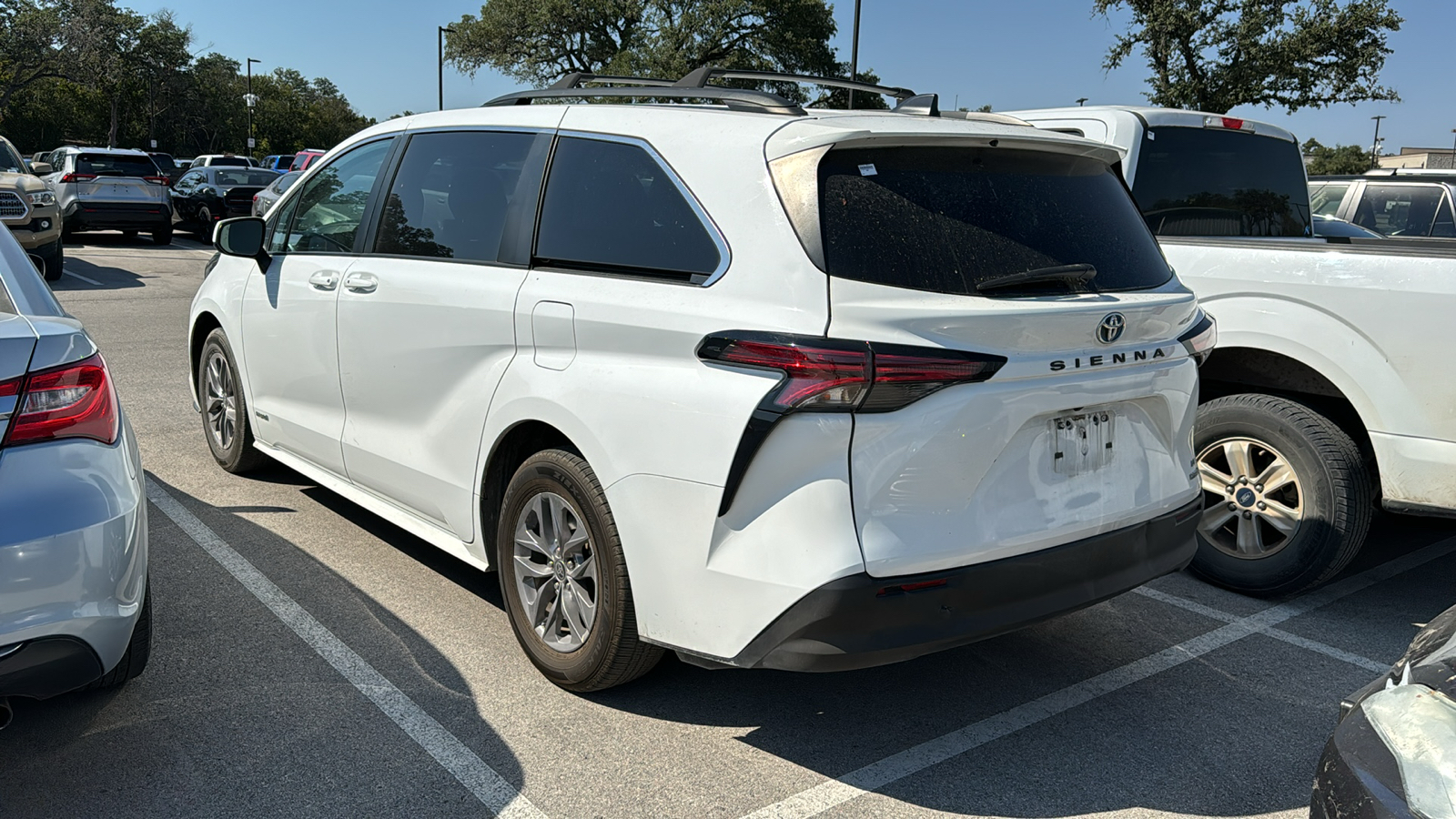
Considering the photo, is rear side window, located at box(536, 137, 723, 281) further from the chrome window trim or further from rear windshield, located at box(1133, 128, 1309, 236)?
rear windshield, located at box(1133, 128, 1309, 236)

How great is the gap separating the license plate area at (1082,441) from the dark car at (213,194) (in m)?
22.9

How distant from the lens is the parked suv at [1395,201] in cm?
1022

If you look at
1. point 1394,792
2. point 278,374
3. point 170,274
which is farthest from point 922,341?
point 170,274

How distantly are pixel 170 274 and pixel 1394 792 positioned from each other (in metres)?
17.2

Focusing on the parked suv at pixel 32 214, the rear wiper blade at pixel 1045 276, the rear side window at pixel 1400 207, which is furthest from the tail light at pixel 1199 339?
the parked suv at pixel 32 214

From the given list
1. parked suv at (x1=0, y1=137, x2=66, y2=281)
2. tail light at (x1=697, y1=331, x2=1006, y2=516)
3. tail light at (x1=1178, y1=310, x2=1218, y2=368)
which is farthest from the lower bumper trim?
parked suv at (x1=0, y1=137, x2=66, y2=281)

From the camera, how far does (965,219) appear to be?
293cm

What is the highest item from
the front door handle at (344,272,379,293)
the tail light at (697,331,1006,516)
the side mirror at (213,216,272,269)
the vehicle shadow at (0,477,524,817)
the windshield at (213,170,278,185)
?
the windshield at (213,170,278,185)

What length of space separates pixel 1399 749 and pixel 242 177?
1015 inches

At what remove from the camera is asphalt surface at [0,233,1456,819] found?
291 centimetres

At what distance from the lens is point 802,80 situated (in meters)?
3.86

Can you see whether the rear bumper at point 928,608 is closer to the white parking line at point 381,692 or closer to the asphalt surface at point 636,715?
the asphalt surface at point 636,715

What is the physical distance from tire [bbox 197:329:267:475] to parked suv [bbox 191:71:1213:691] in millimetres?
1799

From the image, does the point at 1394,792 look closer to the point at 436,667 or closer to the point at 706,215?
the point at 706,215
